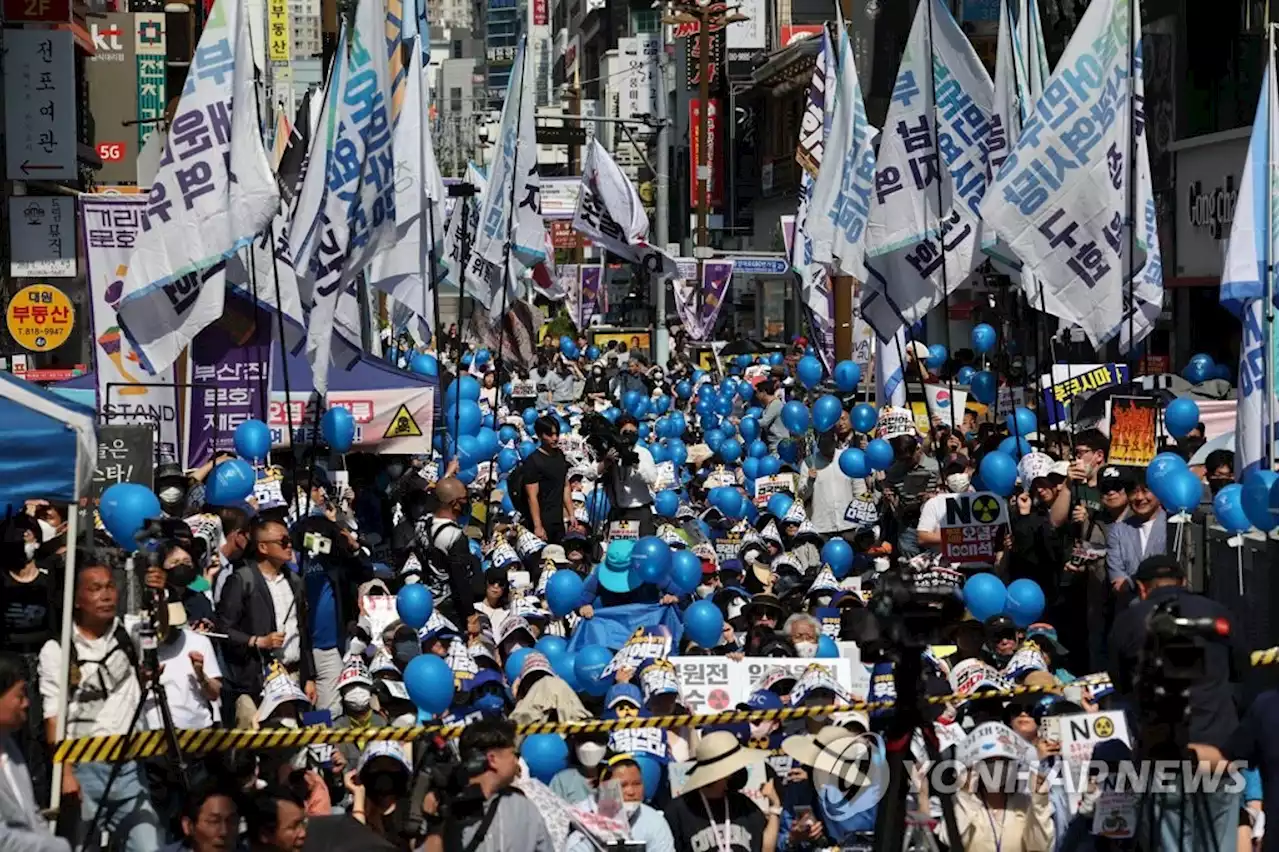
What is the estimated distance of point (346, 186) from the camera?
13.9 metres

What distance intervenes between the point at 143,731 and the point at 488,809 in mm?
1423

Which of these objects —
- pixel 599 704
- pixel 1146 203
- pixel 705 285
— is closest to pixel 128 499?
pixel 599 704

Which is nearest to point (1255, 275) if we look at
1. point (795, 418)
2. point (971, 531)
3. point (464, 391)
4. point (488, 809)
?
point (971, 531)

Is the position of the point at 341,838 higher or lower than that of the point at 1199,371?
lower

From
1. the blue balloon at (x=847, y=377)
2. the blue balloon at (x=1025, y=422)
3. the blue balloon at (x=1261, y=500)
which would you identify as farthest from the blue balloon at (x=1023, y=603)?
the blue balloon at (x=847, y=377)

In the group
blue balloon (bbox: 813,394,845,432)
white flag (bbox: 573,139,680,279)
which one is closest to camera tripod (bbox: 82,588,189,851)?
blue balloon (bbox: 813,394,845,432)

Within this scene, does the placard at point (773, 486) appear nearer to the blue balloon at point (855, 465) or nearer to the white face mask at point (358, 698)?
the blue balloon at point (855, 465)

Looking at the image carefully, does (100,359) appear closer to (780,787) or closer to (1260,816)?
(780,787)

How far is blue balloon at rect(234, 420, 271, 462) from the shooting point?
1455 cm

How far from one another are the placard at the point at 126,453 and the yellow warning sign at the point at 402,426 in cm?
431

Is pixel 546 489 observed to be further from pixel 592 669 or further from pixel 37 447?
pixel 37 447

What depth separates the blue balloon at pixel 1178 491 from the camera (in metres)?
11.6

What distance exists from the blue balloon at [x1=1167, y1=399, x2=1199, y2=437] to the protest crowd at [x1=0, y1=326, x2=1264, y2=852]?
0.03m

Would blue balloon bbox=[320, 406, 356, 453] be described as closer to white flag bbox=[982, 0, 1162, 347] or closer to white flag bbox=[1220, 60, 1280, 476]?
white flag bbox=[982, 0, 1162, 347]
